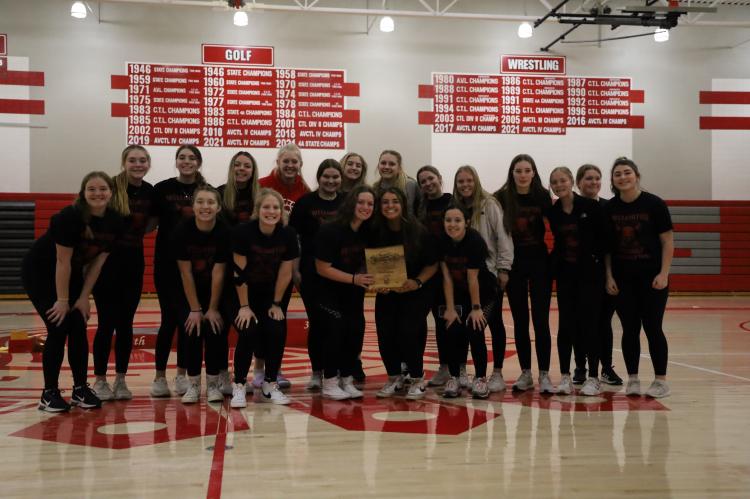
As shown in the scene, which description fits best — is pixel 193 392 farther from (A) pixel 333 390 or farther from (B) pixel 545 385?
(B) pixel 545 385

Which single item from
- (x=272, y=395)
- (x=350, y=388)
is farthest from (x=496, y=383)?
(x=272, y=395)

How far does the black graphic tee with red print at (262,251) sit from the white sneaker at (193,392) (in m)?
0.61

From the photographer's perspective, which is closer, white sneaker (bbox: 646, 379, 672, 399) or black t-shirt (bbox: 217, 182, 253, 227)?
white sneaker (bbox: 646, 379, 672, 399)

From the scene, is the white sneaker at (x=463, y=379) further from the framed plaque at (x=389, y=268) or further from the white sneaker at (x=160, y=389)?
the white sneaker at (x=160, y=389)

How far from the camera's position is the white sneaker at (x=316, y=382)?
4.25m

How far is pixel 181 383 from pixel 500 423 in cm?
199

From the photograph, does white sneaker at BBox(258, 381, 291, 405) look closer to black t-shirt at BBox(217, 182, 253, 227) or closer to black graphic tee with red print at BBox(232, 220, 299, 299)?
black graphic tee with red print at BBox(232, 220, 299, 299)

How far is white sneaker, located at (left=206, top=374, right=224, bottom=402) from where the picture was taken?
3836 millimetres

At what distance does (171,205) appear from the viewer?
4.17 metres

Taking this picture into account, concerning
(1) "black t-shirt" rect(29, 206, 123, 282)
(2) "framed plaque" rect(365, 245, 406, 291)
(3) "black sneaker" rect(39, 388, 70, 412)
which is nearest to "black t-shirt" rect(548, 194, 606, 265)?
(2) "framed plaque" rect(365, 245, 406, 291)

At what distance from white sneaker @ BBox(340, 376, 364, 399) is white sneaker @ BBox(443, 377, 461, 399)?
518 mm

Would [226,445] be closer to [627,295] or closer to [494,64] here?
[627,295]

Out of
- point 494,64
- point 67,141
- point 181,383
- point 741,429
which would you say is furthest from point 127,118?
point 741,429

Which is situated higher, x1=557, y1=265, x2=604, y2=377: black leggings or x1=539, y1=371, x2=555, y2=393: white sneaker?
x1=557, y1=265, x2=604, y2=377: black leggings
